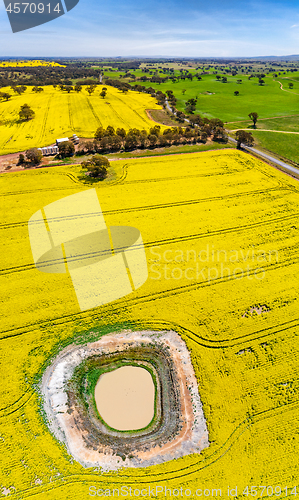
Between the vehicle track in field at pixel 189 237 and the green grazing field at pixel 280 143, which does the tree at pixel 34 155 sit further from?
the green grazing field at pixel 280 143

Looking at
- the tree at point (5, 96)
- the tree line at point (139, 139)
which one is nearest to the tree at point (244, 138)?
the tree line at point (139, 139)

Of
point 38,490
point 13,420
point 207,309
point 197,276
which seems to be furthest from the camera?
point 197,276

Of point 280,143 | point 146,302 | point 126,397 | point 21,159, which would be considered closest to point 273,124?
point 280,143

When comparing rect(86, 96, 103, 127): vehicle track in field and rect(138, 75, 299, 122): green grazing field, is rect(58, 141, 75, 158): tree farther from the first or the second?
rect(138, 75, 299, 122): green grazing field

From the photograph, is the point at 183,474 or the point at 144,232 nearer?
the point at 183,474

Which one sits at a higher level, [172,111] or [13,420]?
[172,111]

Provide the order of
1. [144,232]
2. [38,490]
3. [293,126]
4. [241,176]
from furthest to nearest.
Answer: [293,126], [241,176], [144,232], [38,490]

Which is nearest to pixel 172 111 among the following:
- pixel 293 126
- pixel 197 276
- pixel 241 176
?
pixel 293 126

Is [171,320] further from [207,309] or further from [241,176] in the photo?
[241,176]
